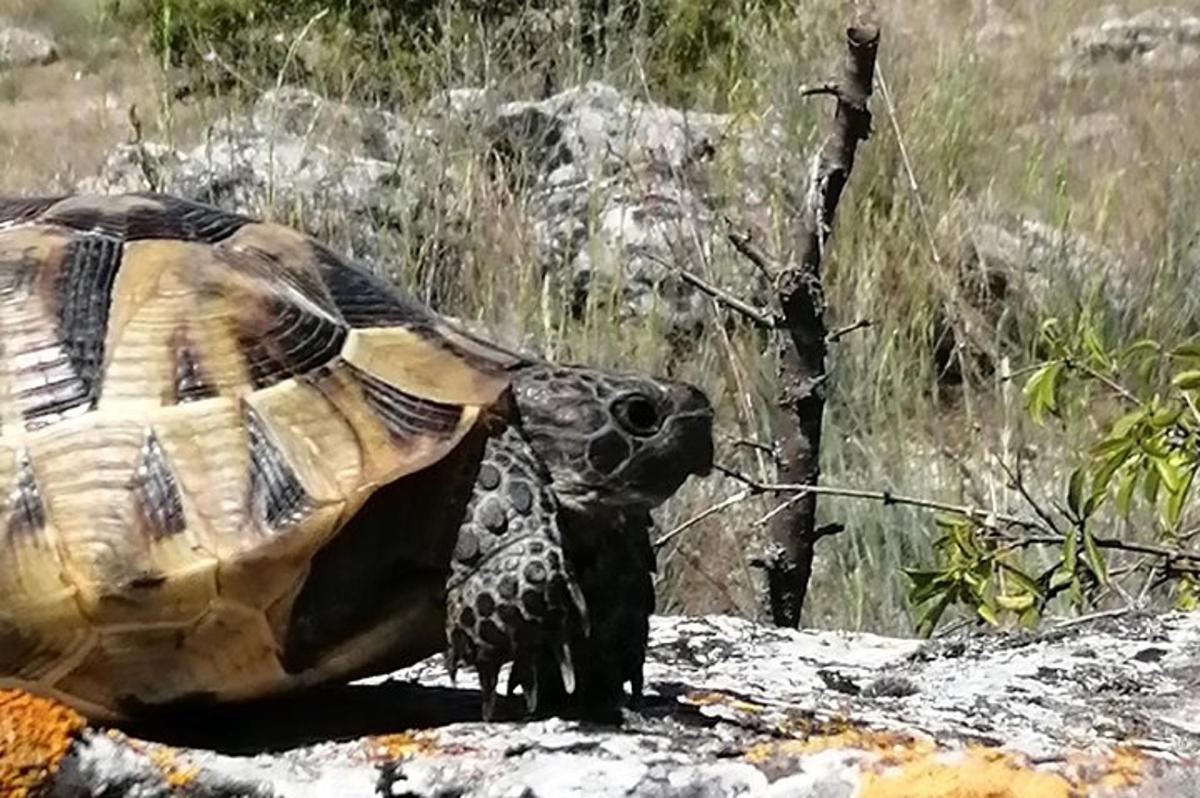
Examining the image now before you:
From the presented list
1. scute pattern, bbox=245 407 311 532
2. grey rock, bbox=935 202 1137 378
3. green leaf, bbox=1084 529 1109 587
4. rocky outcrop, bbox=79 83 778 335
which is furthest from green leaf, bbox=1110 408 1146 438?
grey rock, bbox=935 202 1137 378

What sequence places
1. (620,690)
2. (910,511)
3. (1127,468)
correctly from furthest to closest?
(910,511)
(1127,468)
(620,690)

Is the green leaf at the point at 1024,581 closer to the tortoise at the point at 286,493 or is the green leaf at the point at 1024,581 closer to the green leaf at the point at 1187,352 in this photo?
the green leaf at the point at 1187,352

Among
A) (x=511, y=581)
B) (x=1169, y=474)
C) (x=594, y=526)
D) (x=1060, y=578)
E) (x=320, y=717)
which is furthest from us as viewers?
(x=1060, y=578)

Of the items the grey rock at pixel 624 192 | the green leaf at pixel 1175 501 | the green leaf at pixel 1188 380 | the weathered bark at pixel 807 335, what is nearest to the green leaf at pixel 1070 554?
the green leaf at pixel 1175 501

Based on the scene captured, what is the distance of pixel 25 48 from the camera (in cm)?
1428

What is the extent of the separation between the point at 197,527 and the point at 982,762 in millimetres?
586

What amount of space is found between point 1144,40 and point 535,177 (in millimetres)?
7184

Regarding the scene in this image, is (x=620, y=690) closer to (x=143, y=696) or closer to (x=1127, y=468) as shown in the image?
(x=143, y=696)

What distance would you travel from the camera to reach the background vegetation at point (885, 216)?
11.1 ft

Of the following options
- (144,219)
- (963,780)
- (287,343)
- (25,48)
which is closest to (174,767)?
(287,343)

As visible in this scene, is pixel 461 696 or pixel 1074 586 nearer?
pixel 461 696

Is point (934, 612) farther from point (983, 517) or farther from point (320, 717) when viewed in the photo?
point (320, 717)

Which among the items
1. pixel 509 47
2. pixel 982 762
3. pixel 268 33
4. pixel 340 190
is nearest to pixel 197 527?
pixel 982 762

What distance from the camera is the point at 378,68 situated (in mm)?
7023
